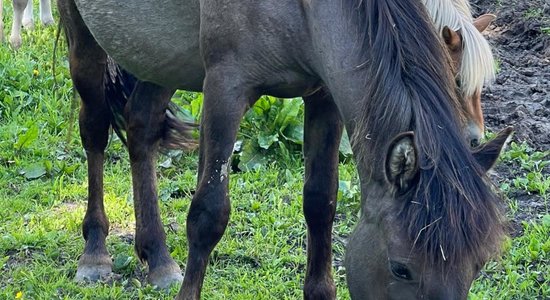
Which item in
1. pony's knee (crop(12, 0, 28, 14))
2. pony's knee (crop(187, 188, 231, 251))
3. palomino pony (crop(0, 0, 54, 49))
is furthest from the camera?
pony's knee (crop(12, 0, 28, 14))

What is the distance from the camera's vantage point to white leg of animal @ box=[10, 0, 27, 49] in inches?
328

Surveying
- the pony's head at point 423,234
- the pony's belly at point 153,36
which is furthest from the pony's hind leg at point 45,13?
the pony's head at point 423,234

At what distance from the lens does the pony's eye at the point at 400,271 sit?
3.17m

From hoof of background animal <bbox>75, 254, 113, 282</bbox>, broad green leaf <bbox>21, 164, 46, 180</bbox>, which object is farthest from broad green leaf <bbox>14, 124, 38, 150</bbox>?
hoof of background animal <bbox>75, 254, 113, 282</bbox>

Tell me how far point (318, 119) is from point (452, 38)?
1.33 m

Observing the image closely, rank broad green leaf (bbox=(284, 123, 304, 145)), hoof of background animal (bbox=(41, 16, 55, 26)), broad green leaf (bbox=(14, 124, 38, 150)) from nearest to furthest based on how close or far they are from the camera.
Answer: broad green leaf (bbox=(284, 123, 304, 145)), broad green leaf (bbox=(14, 124, 38, 150)), hoof of background animal (bbox=(41, 16, 55, 26))

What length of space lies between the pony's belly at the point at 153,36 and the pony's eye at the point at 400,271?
1.63m

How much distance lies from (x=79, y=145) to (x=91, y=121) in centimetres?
143

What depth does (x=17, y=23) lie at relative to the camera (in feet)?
28.0

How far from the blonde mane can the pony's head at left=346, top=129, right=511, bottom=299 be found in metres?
1.85

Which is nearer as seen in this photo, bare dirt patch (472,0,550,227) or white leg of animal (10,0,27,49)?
bare dirt patch (472,0,550,227)

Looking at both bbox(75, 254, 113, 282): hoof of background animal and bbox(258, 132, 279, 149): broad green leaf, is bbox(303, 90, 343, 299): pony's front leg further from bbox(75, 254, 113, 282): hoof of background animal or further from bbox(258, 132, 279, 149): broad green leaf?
bbox(258, 132, 279, 149): broad green leaf

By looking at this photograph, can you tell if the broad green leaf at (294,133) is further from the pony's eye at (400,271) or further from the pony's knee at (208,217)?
the pony's eye at (400,271)

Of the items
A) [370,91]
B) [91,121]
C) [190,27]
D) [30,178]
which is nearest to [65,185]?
[30,178]
